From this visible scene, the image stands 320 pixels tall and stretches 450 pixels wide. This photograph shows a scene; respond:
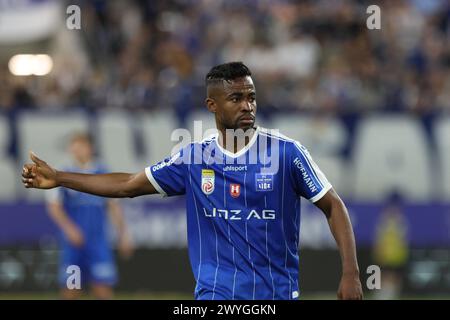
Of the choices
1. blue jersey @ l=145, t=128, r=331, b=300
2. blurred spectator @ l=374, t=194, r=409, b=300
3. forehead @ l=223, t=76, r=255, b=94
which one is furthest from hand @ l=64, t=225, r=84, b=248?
forehead @ l=223, t=76, r=255, b=94

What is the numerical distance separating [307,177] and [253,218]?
1.42 ft

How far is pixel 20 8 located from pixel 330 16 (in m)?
5.56

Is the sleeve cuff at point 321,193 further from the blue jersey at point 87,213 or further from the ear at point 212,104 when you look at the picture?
the blue jersey at point 87,213

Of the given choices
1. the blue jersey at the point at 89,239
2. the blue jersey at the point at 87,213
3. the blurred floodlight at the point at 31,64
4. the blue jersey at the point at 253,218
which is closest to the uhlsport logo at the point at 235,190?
the blue jersey at the point at 253,218

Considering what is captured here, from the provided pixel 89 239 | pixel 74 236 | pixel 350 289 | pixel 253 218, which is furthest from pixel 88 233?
pixel 350 289

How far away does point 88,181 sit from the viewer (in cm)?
726


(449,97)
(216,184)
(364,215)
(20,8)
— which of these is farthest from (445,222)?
(216,184)

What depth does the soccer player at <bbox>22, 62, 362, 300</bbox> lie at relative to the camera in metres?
6.88

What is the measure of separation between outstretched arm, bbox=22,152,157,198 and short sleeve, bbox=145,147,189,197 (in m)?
0.05

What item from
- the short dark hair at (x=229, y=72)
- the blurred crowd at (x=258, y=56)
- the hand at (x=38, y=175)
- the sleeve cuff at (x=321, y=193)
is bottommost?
the sleeve cuff at (x=321, y=193)

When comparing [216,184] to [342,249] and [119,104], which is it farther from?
[119,104]

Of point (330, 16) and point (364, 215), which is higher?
point (330, 16)

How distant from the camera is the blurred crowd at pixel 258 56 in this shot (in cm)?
1739

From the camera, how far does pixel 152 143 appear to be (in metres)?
16.8
